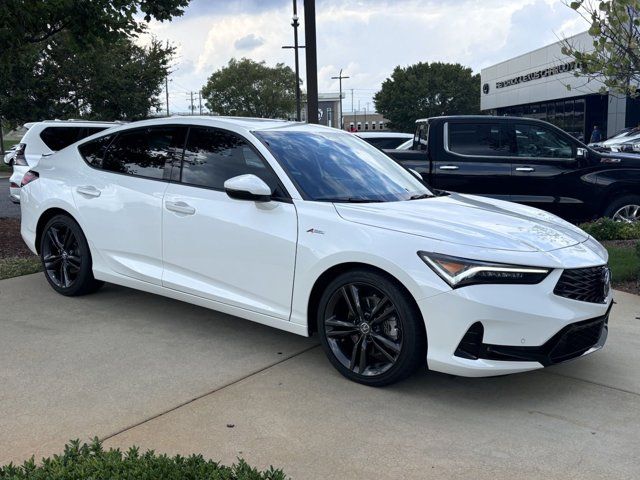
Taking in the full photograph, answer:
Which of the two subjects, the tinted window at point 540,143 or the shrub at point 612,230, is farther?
the tinted window at point 540,143

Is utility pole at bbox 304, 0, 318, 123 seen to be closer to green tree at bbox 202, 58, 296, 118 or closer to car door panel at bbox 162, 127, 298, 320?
car door panel at bbox 162, 127, 298, 320

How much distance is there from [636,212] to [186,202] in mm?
6876

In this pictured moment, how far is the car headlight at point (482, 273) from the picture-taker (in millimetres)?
3596

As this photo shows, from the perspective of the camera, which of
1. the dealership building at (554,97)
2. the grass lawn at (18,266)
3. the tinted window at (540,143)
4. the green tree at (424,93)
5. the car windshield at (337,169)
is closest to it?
the car windshield at (337,169)

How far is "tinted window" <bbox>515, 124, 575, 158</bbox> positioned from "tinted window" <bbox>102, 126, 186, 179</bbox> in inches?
218

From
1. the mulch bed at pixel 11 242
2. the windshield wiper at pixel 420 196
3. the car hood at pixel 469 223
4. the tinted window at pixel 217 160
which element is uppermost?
the tinted window at pixel 217 160

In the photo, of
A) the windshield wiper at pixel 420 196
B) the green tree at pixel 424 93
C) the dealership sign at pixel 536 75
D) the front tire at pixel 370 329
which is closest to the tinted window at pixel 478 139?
the windshield wiper at pixel 420 196

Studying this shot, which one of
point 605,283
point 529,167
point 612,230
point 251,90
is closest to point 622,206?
point 612,230

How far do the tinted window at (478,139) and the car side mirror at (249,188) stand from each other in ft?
17.8

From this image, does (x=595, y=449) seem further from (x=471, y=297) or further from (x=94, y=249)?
(x=94, y=249)

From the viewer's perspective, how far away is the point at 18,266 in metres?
7.25

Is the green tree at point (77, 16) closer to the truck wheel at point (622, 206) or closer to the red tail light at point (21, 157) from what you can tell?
the red tail light at point (21, 157)

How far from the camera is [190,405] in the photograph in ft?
12.3

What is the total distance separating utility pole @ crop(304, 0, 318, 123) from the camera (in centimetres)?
905
